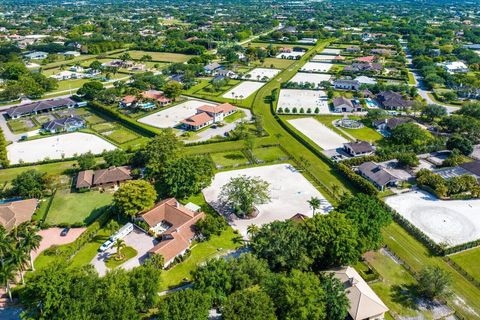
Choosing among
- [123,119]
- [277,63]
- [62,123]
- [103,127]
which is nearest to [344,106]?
[123,119]

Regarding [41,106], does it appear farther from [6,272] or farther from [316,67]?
[316,67]

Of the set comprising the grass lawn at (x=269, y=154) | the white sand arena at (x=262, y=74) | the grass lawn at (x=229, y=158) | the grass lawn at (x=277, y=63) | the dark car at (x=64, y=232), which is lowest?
the dark car at (x=64, y=232)

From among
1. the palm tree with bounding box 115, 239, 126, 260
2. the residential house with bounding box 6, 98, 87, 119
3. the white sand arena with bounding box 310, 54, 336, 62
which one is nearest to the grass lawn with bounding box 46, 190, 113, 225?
the palm tree with bounding box 115, 239, 126, 260

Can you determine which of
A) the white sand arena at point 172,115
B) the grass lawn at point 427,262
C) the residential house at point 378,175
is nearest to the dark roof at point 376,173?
the residential house at point 378,175

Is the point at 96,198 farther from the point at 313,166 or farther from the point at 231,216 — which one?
the point at 313,166

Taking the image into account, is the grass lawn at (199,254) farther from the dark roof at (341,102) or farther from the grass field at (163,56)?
A: the grass field at (163,56)

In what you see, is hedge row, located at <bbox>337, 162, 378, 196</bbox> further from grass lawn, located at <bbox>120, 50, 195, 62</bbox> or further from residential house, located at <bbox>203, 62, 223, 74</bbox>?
grass lawn, located at <bbox>120, 50, 195, 62</bbox>

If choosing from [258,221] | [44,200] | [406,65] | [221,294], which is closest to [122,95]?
[44,200]
